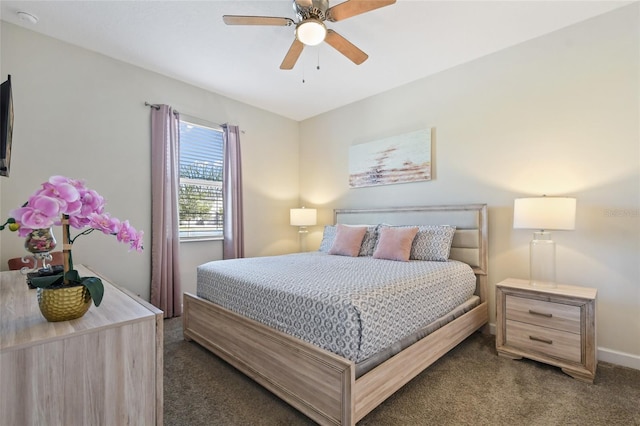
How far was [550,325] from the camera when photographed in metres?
2.18

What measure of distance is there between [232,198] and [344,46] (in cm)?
235

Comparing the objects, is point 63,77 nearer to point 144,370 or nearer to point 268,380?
point 144,370

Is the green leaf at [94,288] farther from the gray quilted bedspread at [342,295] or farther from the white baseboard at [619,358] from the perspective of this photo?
the white baseboard at [619,358]

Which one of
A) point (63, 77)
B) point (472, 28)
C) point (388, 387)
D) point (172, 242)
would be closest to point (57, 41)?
point (63, 77)

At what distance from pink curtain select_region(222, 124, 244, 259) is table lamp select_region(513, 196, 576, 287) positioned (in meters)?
3.07

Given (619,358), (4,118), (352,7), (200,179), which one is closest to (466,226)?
(619,358)

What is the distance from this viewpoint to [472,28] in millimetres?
2553

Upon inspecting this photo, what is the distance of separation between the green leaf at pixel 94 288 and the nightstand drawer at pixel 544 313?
2680mm

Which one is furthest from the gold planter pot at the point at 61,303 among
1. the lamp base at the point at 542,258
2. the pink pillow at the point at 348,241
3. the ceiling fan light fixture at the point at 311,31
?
the lamp base at the point at 542,258

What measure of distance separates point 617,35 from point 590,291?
201 cm

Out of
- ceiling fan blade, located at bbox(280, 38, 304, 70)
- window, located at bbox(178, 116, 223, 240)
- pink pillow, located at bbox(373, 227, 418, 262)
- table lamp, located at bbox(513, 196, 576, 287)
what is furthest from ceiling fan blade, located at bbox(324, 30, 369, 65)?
window, located at bbox(178, 116, 223, 240)

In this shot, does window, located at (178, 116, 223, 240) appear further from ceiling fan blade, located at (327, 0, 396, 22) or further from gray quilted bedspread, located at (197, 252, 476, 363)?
ceiling fan blade, located at (327, 0, 396, 22)

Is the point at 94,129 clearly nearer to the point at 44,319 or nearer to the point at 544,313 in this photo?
the point at 44,319

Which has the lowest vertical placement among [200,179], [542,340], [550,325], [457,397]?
[457,397]
